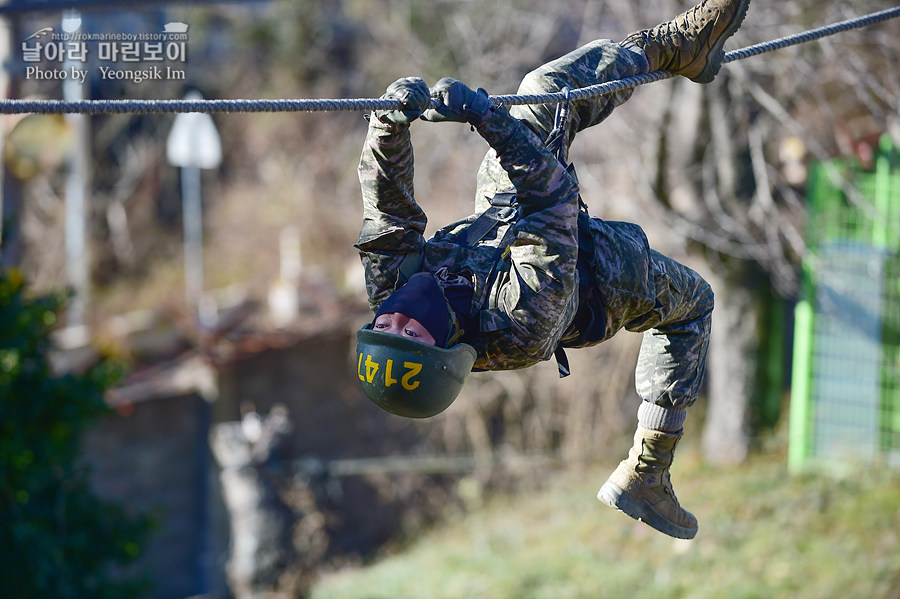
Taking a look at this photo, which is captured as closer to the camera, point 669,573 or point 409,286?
point 409,286

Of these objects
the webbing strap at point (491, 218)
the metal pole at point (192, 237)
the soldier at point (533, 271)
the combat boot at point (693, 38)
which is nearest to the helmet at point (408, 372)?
the soldier at point (533, 271)

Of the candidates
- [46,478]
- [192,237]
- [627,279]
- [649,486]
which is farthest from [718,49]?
[192,237]

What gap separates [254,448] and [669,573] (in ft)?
11.6

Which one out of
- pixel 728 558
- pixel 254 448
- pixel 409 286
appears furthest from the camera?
pixel 254 448

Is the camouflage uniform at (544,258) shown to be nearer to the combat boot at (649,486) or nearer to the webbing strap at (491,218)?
the webbing strap at (491,218)

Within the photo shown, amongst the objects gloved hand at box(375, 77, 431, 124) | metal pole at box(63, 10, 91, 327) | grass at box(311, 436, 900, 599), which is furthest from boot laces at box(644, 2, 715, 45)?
metal pole at box(63, 10, 91, 327)

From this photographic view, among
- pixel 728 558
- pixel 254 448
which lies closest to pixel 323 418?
pixel 254 448

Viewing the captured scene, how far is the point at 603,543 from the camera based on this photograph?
8.64m

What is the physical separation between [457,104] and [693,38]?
4.13 ft

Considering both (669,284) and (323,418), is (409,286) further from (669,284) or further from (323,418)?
(323,418)

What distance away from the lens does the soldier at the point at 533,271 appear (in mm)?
3014

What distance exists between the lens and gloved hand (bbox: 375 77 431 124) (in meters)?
2.77

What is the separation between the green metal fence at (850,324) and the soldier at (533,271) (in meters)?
4.96

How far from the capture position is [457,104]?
282 cm
